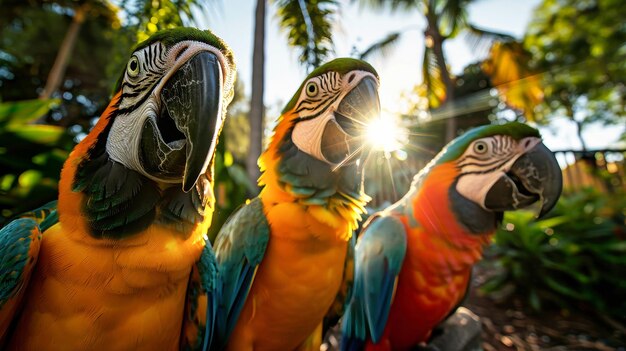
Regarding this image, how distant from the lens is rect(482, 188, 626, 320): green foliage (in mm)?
3311

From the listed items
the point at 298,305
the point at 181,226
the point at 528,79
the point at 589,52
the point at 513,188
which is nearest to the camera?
the point at 181,226

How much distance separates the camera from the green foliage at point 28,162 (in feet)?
6.43

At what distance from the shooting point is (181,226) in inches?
33.9

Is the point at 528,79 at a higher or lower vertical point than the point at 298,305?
higher

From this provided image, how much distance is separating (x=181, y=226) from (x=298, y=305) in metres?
0.55

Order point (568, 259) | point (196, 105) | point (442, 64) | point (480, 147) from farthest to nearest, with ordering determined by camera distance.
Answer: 1. point (442, 64)
2. point (568, 259)
3. point (480, 147)
4. point (196, 105)

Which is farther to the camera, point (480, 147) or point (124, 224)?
point (480, 147)

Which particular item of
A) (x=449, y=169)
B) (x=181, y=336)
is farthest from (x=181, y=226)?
(x=449, y=169)

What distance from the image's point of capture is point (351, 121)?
3.76 ft

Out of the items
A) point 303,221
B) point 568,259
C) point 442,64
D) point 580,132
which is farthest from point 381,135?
point 580,132

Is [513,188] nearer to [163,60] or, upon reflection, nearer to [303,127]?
[303,127]

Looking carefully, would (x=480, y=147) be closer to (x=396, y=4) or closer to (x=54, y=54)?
(x=396, y=4)

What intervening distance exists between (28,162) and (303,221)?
215 cm

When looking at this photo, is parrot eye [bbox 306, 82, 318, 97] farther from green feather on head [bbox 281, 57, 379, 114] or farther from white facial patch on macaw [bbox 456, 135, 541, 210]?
white facial patch on macaw [bbox 456, 135, 541, 210]
